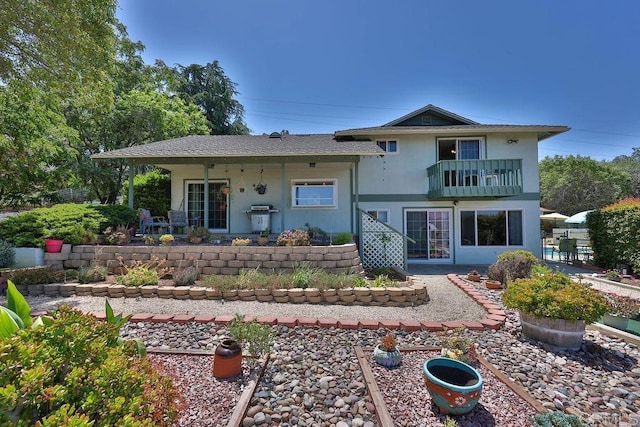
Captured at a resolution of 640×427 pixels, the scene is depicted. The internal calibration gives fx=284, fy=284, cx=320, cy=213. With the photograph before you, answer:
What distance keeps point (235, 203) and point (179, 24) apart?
6947 mm

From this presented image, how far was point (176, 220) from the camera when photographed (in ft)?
32.6

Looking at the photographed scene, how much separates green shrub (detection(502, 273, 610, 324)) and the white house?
6202 mm

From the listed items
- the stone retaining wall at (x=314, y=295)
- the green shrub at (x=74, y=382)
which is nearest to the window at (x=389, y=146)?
the stone retaining wall at (x=314, y=295)

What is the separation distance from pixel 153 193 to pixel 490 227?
1440cm

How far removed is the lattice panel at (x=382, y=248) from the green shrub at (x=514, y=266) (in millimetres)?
2703

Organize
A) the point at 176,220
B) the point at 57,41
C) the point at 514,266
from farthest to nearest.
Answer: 1. the point at 176,220
2. the point at 514,266
3. the point at 57,41

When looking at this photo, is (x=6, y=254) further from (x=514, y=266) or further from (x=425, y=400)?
(x=514, y=266)

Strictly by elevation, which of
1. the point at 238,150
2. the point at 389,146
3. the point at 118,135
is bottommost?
the point at 238,150

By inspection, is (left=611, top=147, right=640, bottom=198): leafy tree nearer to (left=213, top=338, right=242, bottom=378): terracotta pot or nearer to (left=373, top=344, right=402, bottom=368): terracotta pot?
(left=373, top=344, right=402, bottom=368): terracotta pot

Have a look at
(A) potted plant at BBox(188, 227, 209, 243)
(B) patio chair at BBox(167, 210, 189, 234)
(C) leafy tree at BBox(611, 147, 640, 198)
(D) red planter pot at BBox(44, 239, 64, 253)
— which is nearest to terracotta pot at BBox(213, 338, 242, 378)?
(A) potted plant at BBox(188, 227, 209, 243)

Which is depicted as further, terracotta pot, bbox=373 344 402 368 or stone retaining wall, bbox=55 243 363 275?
stone retaining wall, bbox=55 243 363 275

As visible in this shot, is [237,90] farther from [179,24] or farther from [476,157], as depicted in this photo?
[476,157]

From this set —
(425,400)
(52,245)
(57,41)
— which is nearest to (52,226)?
(52,245)

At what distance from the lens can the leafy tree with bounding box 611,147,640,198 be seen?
85.6ft
